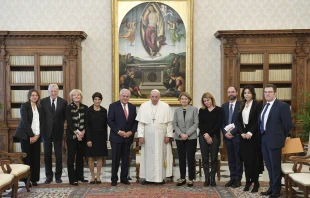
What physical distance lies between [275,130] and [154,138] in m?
2.02

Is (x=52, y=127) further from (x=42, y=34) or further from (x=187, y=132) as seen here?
(x=42, y=34)

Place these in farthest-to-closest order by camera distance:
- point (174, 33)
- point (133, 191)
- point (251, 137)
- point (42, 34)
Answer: point (174, 33) < point (42, 34) < point (133, 191) < point (251, 137)

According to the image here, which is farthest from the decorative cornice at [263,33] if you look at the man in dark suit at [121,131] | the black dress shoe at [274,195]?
the black dress shoe at [274,195]

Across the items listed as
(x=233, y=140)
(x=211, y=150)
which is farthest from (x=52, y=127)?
(x=233, y=140)

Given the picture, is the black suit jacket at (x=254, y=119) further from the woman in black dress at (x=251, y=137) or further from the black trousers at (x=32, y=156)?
the black trousers at (x=32, y=156)

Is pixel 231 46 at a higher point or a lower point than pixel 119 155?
higher

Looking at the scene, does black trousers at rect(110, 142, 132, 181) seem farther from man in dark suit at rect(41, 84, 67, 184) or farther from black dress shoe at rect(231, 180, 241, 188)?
black dress shoe at rect(231, 180, 241, 188)

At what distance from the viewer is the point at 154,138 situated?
6.46m

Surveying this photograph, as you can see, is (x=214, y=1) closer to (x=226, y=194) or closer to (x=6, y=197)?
(x=226, y=194)

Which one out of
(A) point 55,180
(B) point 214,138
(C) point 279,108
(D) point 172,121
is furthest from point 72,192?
(C) point 279,108

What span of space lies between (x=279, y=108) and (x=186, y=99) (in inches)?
60.3

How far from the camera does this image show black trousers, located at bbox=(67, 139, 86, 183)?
640cm

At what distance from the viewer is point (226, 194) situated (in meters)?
5.80

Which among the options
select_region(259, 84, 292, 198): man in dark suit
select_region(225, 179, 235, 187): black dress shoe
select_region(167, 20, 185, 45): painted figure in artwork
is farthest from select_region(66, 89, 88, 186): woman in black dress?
select_region(167, 20, 185, 45): painted figure in artwork
